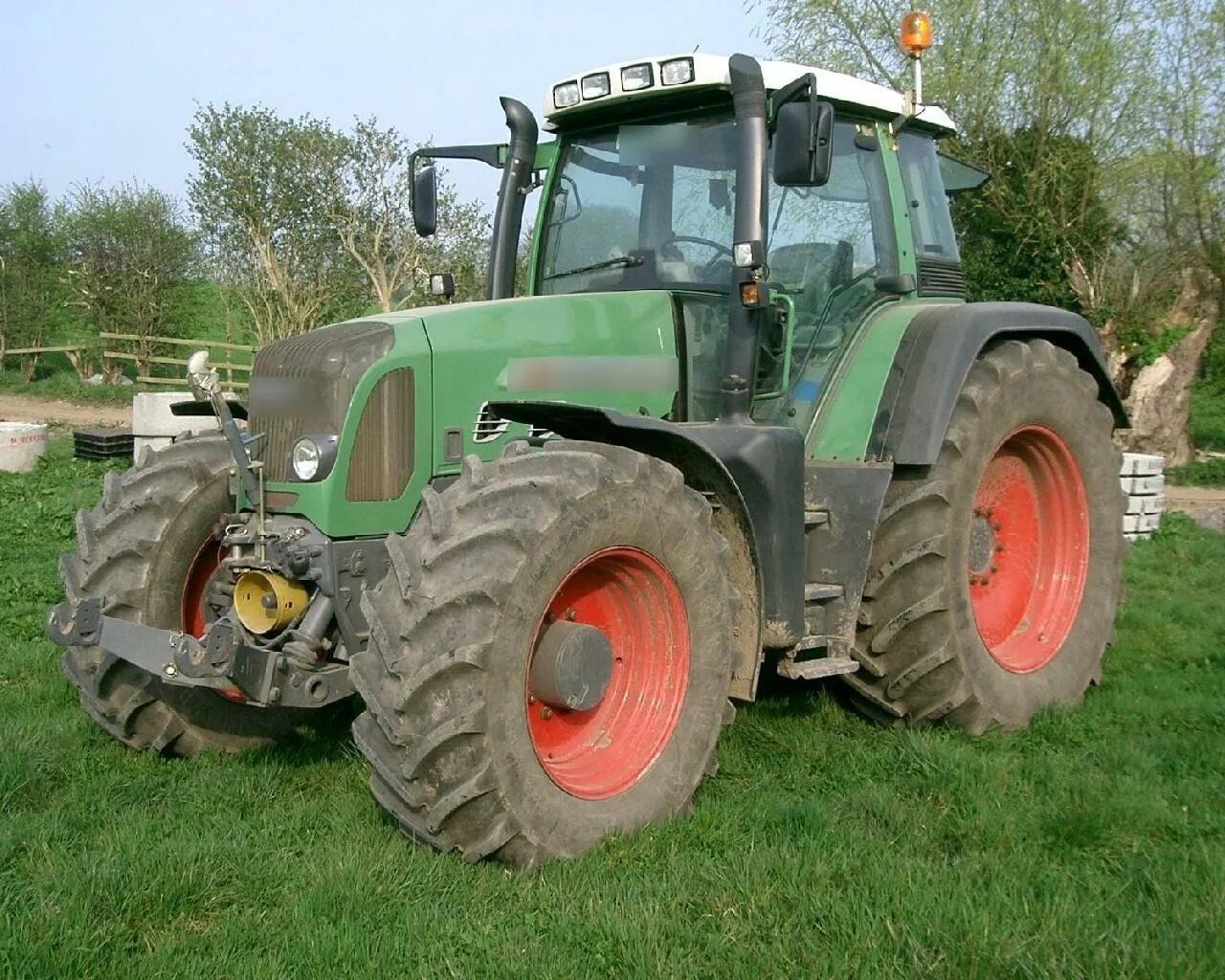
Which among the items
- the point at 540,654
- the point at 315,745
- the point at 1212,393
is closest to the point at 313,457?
the point at 540,654

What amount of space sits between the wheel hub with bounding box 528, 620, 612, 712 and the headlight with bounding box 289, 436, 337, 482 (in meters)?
0.89

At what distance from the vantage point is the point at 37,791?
163 inches

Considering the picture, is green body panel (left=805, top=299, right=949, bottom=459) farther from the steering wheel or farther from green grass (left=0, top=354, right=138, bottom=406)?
green grass (left=0, top=354, right=138, bottom=406)

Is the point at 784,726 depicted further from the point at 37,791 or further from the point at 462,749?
the point at 37,791

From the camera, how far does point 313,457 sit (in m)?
3.97

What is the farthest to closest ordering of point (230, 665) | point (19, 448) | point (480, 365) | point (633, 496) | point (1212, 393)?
1. point (1212, 393)
2. point (19, 448)
3. point (480, 365)
4. point (633, 496)
5. point (230, 665)

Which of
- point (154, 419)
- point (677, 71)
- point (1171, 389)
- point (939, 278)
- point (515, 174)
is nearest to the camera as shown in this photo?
point (677, 71)

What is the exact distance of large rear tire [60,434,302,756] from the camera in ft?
14.5

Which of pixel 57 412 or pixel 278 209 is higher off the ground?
pixel 278 209

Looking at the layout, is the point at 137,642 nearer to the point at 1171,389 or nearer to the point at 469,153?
the point at 469,153

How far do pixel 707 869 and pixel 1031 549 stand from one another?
2.84 m

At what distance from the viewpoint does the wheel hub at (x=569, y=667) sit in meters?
3.67

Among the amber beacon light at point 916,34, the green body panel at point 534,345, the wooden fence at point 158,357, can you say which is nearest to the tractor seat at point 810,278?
the green body panel at point 534,345

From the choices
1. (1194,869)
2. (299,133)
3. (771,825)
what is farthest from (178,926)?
(299,133)
